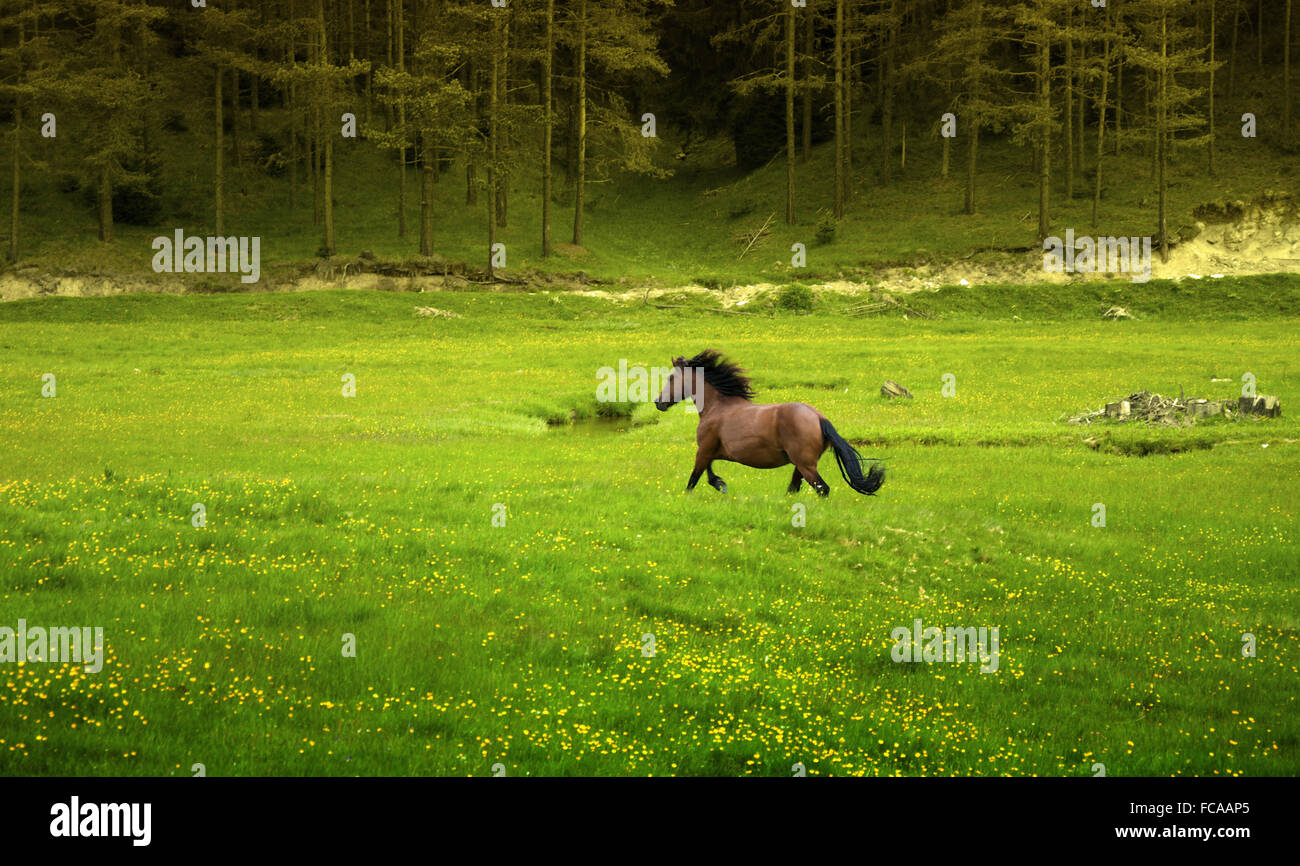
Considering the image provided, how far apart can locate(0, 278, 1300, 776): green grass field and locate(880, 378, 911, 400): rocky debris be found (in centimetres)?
249

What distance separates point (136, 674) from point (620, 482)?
12038 millimetres

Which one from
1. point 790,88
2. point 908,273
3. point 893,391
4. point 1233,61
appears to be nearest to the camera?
point 893,391

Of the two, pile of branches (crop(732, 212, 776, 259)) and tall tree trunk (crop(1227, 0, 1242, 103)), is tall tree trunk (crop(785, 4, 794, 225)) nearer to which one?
pile of branches (crop(732, 212, 776, 259))

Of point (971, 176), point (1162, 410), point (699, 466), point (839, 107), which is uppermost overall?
point (839, 107)

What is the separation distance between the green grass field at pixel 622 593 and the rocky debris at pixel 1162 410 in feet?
3.78

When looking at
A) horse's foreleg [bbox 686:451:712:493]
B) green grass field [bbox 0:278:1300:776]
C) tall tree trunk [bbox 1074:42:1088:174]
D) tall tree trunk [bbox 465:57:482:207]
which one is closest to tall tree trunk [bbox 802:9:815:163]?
tall tree trunk [bbox 1074:42:1088:174]

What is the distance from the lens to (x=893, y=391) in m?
34.1

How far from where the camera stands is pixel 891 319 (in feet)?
177

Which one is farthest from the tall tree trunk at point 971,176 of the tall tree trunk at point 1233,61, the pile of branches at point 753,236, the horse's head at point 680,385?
the horse's head at point 680,385

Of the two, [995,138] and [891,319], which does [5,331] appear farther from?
[995,138]

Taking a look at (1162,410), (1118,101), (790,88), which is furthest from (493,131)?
(1162,410)

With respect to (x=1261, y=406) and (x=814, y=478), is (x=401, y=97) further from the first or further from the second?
(x=814, y=478)

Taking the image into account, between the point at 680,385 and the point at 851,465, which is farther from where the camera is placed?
the point at 680,385

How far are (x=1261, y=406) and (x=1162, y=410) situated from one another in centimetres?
269
